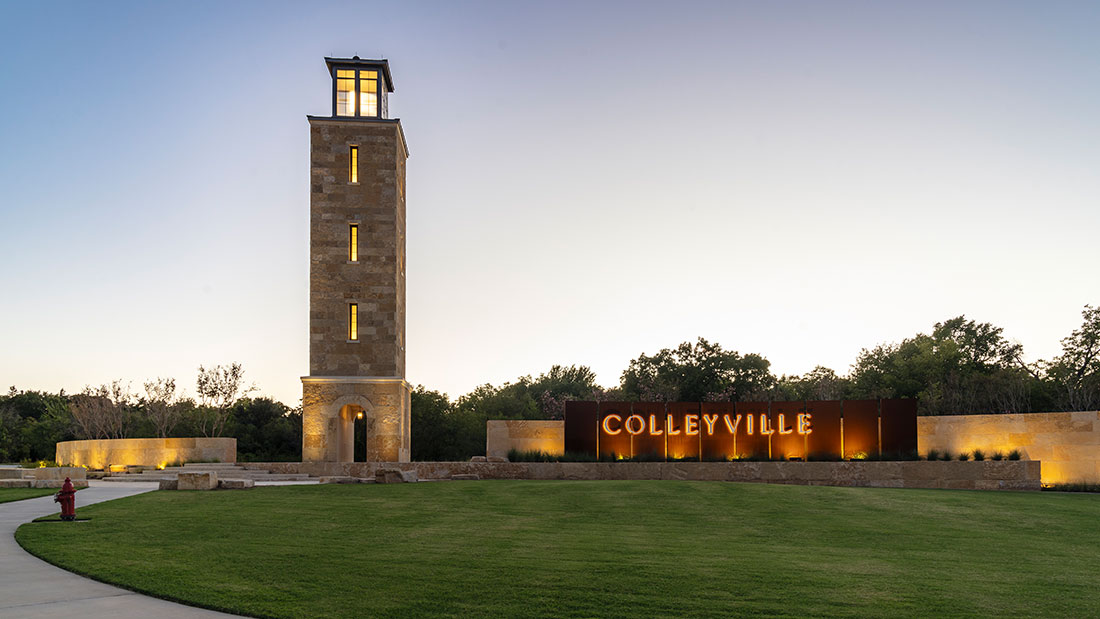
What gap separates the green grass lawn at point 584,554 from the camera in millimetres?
8469

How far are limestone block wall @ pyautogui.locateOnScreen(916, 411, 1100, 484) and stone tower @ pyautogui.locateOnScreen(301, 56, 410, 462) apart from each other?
897 inches

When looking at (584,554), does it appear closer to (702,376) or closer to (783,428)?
(783,428)

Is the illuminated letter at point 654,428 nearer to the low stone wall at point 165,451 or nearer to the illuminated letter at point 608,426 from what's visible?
the illuminated letter at point 608,426

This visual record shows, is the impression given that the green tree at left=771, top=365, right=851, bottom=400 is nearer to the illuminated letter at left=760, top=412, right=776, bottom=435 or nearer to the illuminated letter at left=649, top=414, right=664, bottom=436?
the illuminated letter at left=760, top=412, right=776, bottom=435

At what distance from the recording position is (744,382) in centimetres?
6838

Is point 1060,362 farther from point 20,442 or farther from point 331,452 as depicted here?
point 20,442

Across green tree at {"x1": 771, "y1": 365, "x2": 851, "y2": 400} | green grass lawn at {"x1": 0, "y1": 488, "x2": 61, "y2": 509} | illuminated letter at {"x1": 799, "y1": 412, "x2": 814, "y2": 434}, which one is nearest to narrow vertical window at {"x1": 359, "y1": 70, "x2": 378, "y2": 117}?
green grass lawn at {"x1": 0, "y1": 488, "x2": 61, "y2": 509}

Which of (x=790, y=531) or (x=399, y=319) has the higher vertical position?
(x=399, y=319)

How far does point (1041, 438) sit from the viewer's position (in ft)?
100

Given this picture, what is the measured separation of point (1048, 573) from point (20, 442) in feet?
207

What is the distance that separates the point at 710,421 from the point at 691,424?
2.64ft

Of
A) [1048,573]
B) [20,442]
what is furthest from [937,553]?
[20,442]

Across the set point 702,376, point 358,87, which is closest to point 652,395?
point 702,376

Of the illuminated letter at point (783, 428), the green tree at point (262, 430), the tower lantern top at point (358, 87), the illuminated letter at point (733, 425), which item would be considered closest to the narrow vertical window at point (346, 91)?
the tower lantern top at point (358, 87)
